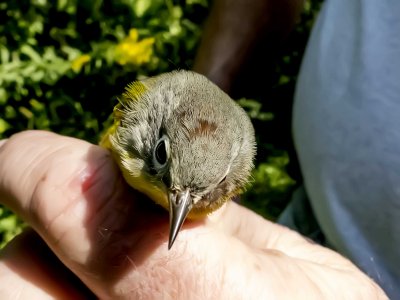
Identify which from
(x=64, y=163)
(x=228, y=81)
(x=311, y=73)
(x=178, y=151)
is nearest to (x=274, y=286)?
(x=178, y=151)

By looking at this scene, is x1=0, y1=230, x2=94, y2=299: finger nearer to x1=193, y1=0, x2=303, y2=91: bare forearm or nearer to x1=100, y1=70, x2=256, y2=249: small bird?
x1=100, y1=70, x2=256, y2=249: small bird

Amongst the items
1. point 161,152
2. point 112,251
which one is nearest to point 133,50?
point 161,152

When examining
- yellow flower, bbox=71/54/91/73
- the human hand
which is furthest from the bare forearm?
the human hand

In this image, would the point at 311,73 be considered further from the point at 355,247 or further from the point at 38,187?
the point at 38,187

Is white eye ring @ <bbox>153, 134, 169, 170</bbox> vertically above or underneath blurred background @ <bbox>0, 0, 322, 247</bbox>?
above

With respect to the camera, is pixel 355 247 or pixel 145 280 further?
pixel 355 247

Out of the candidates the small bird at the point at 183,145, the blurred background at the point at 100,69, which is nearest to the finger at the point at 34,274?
the small bird at the point at 183,145
